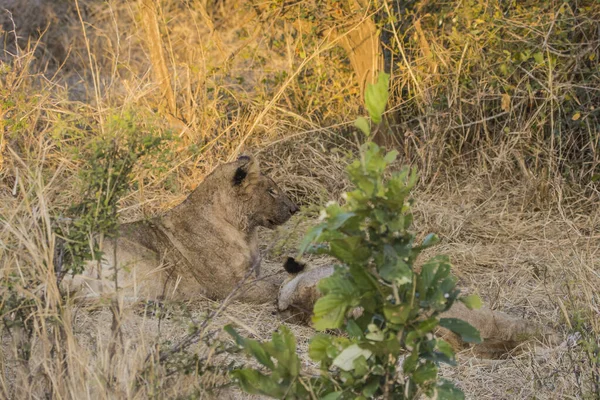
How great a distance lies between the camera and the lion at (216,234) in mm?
5449

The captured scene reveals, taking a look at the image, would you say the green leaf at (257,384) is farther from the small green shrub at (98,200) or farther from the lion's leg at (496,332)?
the lion's leg at (496,332)

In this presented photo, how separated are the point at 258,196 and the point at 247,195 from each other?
0.08 m

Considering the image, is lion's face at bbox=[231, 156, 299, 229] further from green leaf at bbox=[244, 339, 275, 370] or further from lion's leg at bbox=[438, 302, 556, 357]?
green leaf at bbox=[244, 339, 275, 370]

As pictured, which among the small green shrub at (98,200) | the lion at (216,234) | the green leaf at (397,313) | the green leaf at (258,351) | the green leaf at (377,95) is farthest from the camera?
the lion at (216,234)

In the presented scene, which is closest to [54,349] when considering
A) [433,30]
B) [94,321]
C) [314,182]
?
[94,321]

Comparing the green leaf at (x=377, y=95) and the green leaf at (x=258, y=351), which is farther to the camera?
the green leaf at (x=258, y=351)

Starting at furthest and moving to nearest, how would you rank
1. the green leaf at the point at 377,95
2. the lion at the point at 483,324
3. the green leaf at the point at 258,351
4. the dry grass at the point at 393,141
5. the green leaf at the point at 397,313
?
the dry grass at the point at 393,141
the lion at the point at 483,324
the green leaf at the point at 258,351
the green leaf at the point at 397,313
the green leaf at the point at 377,95

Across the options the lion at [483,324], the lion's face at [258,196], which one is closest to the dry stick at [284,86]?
the lion's face at [258,196]

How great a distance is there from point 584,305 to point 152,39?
4.22 meters

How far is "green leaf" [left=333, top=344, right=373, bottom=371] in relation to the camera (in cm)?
301

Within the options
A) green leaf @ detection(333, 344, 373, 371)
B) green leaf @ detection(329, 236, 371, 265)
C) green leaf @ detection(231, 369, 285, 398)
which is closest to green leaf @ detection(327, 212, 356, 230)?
green leaf @ detection(329, 236, 371, 265)

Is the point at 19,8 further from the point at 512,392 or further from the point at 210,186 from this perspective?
the point at 512,392

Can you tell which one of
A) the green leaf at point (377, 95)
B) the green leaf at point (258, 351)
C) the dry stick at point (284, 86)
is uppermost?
the green leaf at point (377, 95)

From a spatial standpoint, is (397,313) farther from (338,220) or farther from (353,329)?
(338,220)
